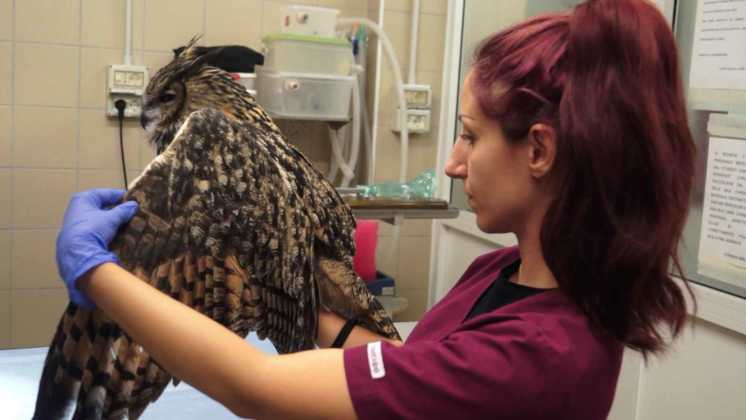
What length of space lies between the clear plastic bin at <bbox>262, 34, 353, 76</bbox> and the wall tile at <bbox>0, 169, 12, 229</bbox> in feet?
2.95

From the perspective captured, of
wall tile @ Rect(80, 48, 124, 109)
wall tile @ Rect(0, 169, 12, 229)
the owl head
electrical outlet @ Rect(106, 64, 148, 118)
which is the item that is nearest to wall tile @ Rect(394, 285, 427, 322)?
electrical outlet @ Rect(106, 64, 148, 118)

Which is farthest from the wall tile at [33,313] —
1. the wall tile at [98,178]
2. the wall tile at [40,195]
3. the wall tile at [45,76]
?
the wall tile at [45,76]

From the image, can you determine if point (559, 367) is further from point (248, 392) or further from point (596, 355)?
point (248, 392)

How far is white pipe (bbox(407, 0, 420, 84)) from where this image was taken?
285 cm

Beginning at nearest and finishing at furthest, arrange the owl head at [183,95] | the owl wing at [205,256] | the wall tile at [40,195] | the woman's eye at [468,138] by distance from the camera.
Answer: the woman's eye at [468,138] < the owl wing at [205,256] < the owl head at [183,95] < the wall tile at [40,195]

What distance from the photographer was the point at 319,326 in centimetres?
123

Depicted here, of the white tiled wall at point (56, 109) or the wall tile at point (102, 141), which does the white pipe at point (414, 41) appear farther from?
the wall tile at point (102, 141)

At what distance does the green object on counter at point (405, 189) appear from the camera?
2514 millimetres

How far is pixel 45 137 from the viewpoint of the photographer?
2559 mm

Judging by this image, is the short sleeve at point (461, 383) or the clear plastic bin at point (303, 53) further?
the clear plastic bin at point (303, 53)

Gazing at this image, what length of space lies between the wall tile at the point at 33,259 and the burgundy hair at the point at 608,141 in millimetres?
2111

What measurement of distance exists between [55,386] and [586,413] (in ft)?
2.15

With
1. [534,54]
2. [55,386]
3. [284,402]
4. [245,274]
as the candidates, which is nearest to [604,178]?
[534,54]

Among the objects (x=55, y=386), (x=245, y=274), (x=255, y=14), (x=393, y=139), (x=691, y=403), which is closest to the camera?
(x=55, y=386)
